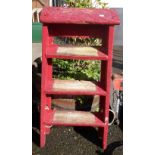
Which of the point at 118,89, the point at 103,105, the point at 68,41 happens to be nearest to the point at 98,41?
the point at 68,41

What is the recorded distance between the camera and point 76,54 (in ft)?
11.5

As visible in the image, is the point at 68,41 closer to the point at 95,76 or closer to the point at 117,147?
the point at 95,76

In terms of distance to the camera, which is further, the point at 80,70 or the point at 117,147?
the point at 80,70

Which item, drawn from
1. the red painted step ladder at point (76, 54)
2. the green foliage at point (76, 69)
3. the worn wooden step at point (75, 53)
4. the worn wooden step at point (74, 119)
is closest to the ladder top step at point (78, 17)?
the red painted step ladder at point (76, 54)

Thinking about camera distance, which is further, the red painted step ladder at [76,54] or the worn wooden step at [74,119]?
the worn wooden step at [74,119]

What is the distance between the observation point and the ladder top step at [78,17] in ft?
11.0

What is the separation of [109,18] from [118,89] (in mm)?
1286

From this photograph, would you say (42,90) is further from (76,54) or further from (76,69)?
(76,69)

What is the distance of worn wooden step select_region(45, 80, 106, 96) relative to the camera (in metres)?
3.61

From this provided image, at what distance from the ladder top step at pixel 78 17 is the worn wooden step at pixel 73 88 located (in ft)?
2.49

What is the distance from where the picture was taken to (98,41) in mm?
A: 5227

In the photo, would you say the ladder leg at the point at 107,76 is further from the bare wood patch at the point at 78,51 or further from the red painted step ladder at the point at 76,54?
the bare wood patch at the point at 78,51

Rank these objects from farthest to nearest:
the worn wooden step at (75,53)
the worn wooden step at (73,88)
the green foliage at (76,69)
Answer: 1. the green foliage at (76,69)
2. the worn wooden step at (73,88)
3. the worn wooden step at (75,53)

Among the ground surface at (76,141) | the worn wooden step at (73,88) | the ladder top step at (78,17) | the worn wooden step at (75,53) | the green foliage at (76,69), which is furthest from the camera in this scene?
the green foliage at (76,69)
